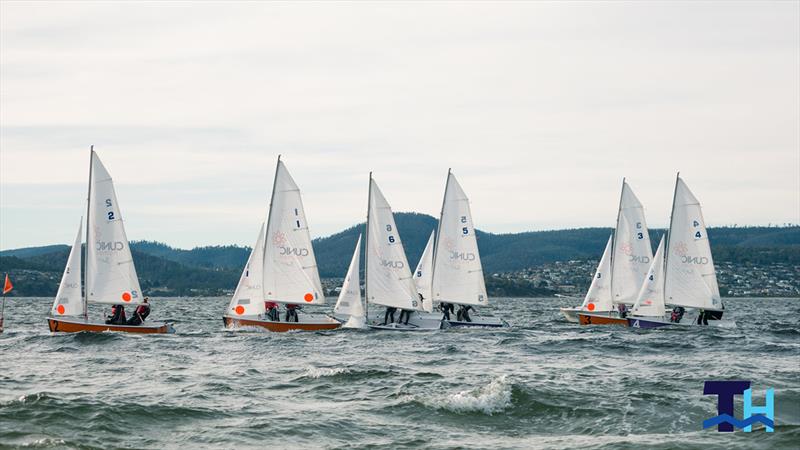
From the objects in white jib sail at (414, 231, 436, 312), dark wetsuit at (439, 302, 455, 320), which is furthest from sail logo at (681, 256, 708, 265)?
white jib sail at (414, 231, 436, 312)

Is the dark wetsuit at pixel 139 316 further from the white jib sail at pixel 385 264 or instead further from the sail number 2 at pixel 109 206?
the white jib sail at pixel 385 264

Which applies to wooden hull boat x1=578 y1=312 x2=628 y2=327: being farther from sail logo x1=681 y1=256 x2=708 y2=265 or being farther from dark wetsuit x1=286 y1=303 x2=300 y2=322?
dark wetsuit x1=286 y1=303 x2=300 y2=322

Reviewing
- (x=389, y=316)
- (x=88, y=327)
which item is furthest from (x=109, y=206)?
(x=389, y=316)

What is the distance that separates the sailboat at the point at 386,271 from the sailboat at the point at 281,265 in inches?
111

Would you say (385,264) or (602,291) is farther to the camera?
(602,291)

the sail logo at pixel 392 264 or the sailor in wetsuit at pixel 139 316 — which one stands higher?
the sail logo at pixel 392 264

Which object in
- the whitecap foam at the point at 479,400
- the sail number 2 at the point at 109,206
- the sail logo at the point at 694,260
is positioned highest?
the sail number 2 at the point at 109,206

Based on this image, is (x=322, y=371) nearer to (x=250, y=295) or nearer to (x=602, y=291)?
(x=250, y=295)

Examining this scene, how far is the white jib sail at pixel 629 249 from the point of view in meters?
61.2

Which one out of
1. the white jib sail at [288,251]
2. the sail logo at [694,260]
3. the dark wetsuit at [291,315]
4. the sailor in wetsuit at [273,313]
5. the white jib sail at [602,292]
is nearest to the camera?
the sailor in wetsuit at [273,313]

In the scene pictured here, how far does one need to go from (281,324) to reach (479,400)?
79.3 feet

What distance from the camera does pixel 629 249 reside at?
202 ft

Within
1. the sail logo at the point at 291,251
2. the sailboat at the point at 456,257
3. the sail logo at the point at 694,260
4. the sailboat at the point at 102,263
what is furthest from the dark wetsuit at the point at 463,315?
the sailboat at the point at 102,263

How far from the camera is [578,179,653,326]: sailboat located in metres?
61.1
